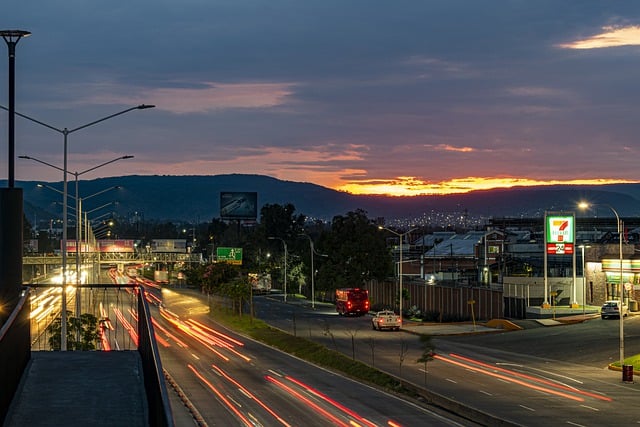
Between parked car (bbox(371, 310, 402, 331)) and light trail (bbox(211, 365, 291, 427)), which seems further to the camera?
parked car (bbox(371, 310, 402, 331))

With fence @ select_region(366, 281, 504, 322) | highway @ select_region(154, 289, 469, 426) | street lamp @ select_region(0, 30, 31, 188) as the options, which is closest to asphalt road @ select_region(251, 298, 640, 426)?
highway @ select_region(154, 289, 469, 426)

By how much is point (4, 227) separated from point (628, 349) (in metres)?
46.9

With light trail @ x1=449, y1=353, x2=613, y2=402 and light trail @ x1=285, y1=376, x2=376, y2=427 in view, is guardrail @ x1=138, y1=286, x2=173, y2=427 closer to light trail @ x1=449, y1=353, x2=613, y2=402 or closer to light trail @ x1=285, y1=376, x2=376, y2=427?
light trail @ x1=285, y1=376, x2=376, y2=427

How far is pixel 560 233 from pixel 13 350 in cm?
7647

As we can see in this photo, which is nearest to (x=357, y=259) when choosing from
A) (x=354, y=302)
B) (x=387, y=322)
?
(x=354, y=302)

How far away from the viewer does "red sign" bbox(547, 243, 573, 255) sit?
87.2 m

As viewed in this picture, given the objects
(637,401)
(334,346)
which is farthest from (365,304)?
(637,401)

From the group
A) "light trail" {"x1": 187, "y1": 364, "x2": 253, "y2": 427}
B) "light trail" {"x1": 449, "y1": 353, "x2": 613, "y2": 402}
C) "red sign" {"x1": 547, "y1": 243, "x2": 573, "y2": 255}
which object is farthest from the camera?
"red sign" {"x1": 547, "y1": 243, "x2": 573, "y2": 255}

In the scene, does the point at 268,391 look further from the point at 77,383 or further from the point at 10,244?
the point at 77,383

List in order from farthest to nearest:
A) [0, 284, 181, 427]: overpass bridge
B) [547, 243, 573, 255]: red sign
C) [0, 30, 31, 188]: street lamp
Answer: [547, 243, 573, 255]: red sign
[0, 30, 31, 188]: street lamp
[0, 284, 181, 427]: overpass bridge

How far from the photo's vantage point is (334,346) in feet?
210

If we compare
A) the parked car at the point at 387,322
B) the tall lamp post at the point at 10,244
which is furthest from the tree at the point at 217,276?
the tall lamp post at the point at 10,244

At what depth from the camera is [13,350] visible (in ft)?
53.7

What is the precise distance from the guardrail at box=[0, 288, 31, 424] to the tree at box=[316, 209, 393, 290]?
288ft
